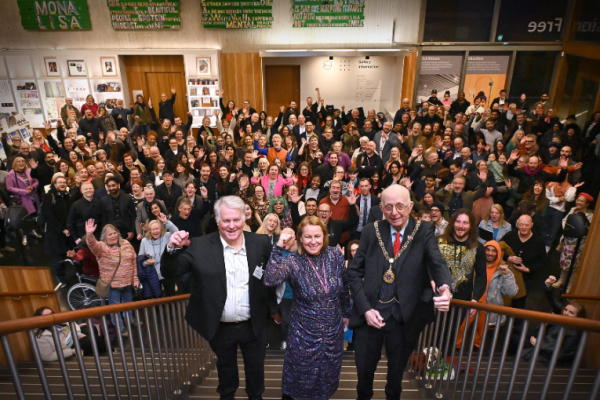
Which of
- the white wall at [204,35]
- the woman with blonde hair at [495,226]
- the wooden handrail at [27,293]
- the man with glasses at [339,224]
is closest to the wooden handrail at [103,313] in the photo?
the wooden handrail at [27,293]

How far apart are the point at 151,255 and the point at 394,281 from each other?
320 cm

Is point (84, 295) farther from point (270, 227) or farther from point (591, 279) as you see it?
point (591, 279)

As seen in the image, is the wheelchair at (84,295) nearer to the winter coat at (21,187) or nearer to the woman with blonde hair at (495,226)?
the winter coat at (21,187)

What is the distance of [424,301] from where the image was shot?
2502 mm

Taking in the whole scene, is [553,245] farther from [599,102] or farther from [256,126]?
[256,126]

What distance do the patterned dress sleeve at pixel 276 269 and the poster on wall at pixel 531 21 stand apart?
1173 cm

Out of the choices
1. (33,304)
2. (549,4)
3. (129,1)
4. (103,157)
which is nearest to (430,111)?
(549,4)

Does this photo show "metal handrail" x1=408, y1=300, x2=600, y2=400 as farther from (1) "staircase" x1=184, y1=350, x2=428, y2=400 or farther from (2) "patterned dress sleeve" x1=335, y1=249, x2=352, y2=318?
(2) "patterned dress sleeve" x1=335, y1=249, x2=352, y2=318

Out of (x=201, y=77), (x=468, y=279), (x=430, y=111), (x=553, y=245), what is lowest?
(x=553, y=245)

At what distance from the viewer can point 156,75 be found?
1251 cm

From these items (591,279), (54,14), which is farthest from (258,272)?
(54,14)

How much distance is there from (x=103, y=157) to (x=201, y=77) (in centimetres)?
603

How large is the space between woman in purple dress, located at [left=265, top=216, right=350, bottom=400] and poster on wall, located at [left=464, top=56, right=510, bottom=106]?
11.0m

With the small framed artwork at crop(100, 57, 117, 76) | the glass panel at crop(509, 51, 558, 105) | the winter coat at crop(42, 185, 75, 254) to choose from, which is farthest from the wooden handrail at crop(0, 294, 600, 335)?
the glass panel at crop(509, 51, 558, 105)
